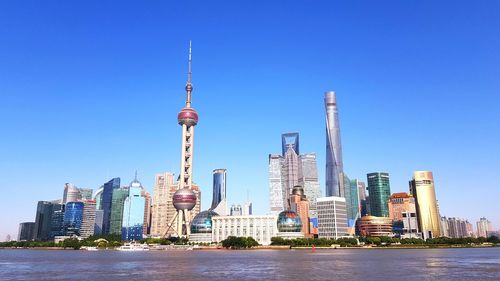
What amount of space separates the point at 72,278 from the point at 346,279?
44.5 metres

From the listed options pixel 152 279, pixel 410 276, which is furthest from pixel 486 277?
pixel 152 279

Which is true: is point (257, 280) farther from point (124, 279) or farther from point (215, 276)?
point (124, 279)

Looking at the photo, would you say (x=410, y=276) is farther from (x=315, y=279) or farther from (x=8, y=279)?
(x=8, y=279)

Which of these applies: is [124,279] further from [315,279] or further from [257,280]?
[315,279]

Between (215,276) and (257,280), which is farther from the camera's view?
(215,276)

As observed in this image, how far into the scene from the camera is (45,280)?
6594cm

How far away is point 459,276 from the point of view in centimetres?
6869

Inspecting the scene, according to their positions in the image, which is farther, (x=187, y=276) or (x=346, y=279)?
(x=187, y=276)

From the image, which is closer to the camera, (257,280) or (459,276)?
(257,280)

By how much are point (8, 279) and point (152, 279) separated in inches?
968

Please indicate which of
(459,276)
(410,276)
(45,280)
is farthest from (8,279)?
(459,276)

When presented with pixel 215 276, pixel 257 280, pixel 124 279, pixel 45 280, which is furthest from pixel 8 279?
pixel 257 280

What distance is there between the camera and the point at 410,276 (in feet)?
225

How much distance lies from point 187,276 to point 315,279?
21735 millimetres
